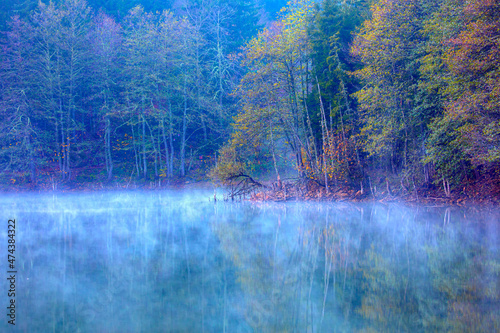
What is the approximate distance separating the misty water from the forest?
612 cm

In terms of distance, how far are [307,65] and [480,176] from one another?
462 inches

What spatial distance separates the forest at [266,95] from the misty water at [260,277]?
20.1 feet

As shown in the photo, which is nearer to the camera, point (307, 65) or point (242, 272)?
point (242, 272)

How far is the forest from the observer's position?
636 inches

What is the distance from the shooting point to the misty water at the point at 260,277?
4.68 m

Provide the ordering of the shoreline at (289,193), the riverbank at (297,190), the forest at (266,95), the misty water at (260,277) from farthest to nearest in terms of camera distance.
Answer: the shoreline at (289,193)
the riverbank at (297,190)
the forest at (266,95)
the misty water at (260,277)

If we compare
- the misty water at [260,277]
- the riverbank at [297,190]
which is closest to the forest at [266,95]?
the riverbank at [297,190]

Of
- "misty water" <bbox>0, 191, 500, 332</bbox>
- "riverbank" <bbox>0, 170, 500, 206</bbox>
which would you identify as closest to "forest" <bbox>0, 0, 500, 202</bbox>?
"riverbank" <bbox>0, 170, 500, 206</bbox>

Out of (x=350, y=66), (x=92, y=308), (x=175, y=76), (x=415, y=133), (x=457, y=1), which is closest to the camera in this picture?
(x=92, y=308)

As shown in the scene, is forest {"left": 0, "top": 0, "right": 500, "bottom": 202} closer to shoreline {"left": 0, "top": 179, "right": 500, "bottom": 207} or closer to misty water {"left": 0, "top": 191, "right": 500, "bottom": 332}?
shoreline {"left": 0, "top": 179, "right": 500, "bottom": 207}

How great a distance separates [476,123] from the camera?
1425 cm

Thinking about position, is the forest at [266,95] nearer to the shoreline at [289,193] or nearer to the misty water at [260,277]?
the shoreline at [289,193]

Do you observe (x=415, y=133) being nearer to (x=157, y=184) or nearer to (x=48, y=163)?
(x=157, y=184)

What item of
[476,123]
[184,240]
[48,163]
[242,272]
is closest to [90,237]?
[184,240]
